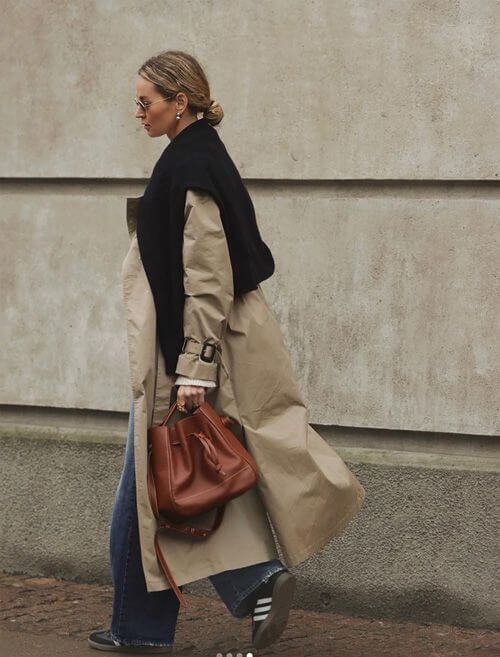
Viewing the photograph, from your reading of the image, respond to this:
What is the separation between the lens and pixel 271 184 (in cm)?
543

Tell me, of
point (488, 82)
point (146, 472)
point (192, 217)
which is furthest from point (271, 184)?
point (146, 472)

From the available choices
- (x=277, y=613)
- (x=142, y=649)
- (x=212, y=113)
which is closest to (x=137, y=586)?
(x=142, y=649)

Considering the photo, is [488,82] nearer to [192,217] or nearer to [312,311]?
[312,311]

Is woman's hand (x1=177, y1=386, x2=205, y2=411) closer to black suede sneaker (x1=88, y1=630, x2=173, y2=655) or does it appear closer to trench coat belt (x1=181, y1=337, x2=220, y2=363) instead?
trench coat belt (x1=181, y1=337, x2=220, y2=363)

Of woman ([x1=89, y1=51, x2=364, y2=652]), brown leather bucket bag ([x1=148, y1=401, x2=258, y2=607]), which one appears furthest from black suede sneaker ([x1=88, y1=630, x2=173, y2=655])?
brown leather bucket bag ([x1=148, y1=401, x2=258, y2=607])

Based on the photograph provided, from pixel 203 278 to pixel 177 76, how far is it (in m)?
0.69

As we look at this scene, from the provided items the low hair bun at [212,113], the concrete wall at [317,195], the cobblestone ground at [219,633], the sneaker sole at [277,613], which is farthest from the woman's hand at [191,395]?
the concrete wall at [317,195]

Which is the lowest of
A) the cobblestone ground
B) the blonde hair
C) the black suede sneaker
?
the cobblestone ground

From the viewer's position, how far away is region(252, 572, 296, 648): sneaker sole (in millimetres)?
4152

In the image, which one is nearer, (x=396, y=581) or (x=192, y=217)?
(x=192, y=217)

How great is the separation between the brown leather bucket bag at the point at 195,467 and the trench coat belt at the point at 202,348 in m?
0.16

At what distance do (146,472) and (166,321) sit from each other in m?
0.50

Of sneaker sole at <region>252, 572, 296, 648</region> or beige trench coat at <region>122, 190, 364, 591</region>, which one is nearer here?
beige trench coat at <region>122, 190, 364, 591</region>

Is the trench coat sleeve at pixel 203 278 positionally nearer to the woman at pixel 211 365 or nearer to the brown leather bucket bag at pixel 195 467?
the woman at pixel 211 365
